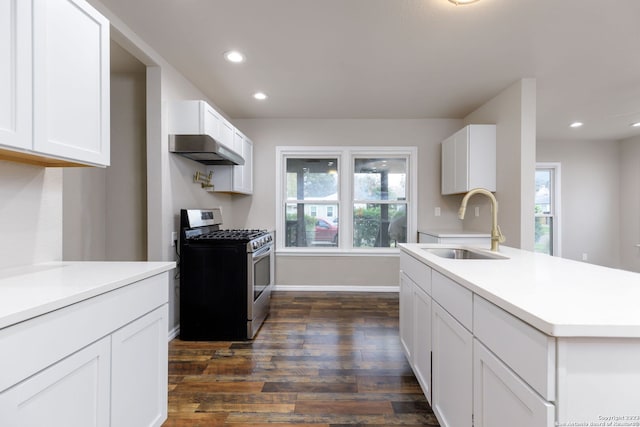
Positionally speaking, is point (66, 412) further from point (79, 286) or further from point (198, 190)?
point (198, 190)

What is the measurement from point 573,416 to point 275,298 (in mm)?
3535

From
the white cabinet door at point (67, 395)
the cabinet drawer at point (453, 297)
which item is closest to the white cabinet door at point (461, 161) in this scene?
the cabinet drawer at point (453, 297)

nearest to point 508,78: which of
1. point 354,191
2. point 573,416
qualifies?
point 354,191

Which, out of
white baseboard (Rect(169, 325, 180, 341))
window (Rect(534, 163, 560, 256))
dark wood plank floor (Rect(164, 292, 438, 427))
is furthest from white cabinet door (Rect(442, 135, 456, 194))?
white baseboard (Rect(169, 325, 180, 341))

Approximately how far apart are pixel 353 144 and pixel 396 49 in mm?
1967

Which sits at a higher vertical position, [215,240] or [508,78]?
[508,78]

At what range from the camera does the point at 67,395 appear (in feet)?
3.10

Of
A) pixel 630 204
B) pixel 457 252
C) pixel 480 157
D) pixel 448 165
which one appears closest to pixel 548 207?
pixel 630 204

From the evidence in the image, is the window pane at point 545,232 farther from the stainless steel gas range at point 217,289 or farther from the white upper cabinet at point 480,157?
the stainless steel gas range at point 217,289

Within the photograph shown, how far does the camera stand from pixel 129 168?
2920 mm

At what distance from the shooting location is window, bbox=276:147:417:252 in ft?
14.5

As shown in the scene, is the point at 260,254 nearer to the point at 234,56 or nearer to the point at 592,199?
the point at 234,56

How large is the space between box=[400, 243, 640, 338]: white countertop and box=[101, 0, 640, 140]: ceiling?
1645 millimetres

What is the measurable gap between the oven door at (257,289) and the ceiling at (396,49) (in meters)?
1.76
